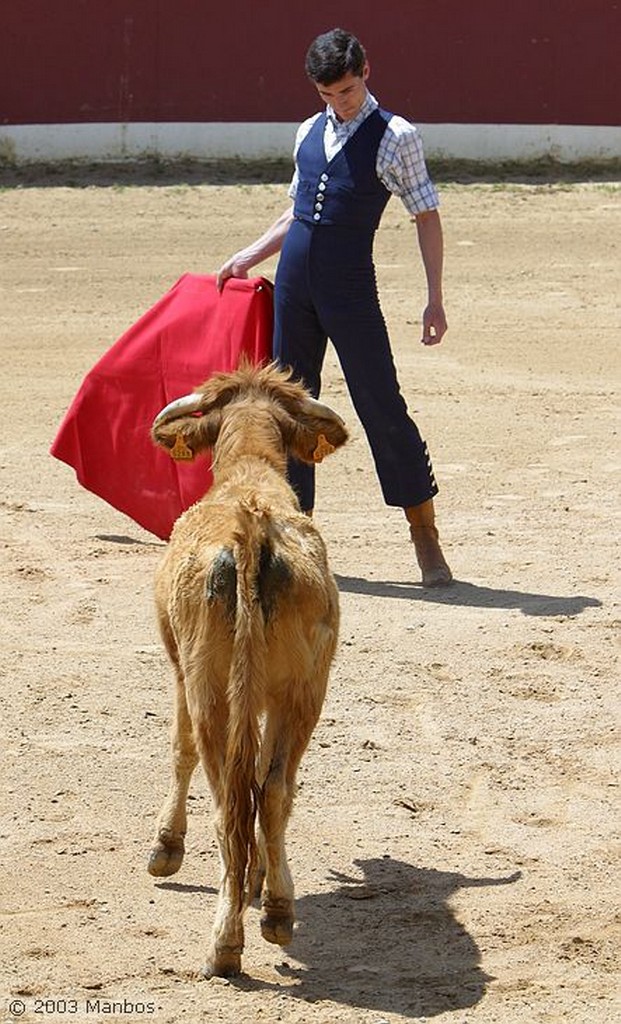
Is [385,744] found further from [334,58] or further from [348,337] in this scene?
[334,58]

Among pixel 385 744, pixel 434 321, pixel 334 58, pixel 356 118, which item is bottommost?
pixel 385 744

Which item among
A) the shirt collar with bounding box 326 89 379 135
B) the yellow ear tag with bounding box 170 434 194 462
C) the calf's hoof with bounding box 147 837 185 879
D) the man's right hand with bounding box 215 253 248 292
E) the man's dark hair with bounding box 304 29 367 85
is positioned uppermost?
the man's dark hair with bounding box 304 29 367 85

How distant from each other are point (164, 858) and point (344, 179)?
8.28 feet

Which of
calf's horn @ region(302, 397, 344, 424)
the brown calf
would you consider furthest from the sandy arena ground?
calf's horn @ region(302, 397, 344, 424)

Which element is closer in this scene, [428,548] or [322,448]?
[322,448]

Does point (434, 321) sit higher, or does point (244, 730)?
point (434, 321)

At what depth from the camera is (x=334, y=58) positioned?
5340mm

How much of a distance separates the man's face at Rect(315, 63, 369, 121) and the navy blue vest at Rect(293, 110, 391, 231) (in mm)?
71

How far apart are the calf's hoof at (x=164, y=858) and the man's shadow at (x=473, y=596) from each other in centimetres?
209

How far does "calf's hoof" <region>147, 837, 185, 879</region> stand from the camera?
3816 millimetres

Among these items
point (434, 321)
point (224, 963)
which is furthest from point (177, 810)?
point (434, 321)

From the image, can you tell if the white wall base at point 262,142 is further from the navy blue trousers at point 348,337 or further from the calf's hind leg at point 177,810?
the calf's hind leg at point 177,810

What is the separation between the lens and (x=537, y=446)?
25.3ft

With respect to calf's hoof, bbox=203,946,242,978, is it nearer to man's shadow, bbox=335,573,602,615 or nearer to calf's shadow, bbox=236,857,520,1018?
calf's shadow, bbox=236,857,520,1018
